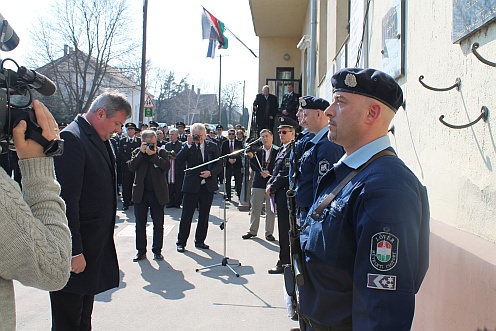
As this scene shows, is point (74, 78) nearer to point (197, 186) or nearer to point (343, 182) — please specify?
point (197, 186)

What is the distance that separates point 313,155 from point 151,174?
12.4ft

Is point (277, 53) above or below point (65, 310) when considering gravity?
above

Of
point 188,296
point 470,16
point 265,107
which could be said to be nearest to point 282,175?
point 188,296

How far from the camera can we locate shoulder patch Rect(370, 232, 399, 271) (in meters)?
1.62

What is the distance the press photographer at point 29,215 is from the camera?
149 cm

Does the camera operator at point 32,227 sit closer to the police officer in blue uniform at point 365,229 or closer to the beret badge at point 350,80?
the police officer in blue uniform at point 365,229

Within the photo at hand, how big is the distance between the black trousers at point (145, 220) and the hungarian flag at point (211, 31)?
417 inches

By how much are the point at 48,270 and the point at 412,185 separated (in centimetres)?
135

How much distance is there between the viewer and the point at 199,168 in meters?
7.68

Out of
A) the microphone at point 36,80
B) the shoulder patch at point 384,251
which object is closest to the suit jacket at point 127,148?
the microphone at point 36,80

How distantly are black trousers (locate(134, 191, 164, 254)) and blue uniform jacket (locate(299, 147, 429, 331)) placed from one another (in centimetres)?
539

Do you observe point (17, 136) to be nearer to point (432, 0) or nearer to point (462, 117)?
point (462, 117)

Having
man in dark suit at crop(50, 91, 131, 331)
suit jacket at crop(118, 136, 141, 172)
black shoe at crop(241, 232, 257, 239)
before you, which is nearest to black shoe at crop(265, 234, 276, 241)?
black shoe at crop(241, 232, 257, 239)

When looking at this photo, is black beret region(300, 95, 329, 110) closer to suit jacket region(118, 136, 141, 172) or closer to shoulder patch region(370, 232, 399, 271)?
shoulder patch region(370, 232, 399, 271)
